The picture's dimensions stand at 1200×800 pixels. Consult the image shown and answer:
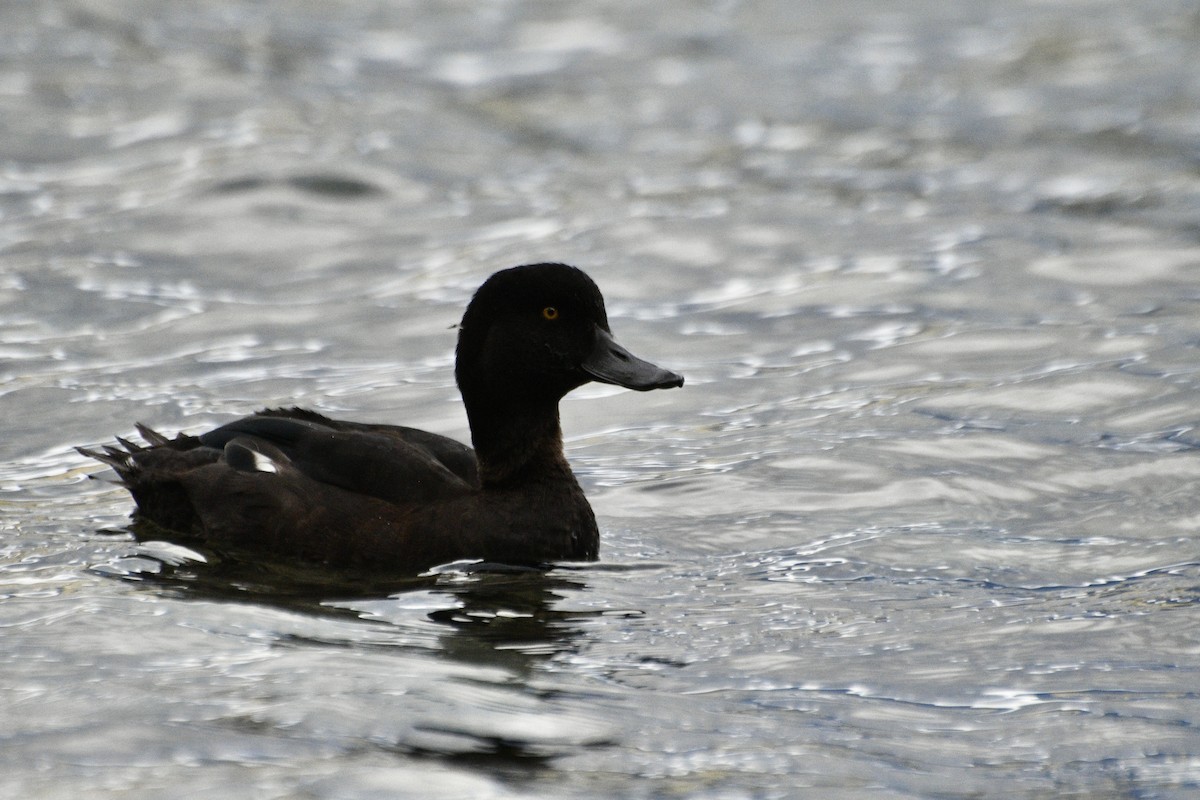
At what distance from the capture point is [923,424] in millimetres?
8766

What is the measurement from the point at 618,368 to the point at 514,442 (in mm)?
492

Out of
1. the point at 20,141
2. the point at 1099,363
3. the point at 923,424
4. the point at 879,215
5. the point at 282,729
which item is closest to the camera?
the point at 282,729

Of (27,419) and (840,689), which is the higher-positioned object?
(27,419)

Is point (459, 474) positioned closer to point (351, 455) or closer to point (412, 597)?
point (351, 455)

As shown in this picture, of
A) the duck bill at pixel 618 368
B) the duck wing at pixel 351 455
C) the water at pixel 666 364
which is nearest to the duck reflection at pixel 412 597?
the water at pixel 666 364

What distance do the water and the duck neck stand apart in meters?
0.46

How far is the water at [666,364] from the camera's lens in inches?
201

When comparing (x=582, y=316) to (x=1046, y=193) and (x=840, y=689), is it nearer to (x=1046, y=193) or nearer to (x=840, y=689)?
(x=840, y=689)

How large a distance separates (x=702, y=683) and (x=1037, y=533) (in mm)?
2252

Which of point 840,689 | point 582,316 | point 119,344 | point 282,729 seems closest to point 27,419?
point 119,344

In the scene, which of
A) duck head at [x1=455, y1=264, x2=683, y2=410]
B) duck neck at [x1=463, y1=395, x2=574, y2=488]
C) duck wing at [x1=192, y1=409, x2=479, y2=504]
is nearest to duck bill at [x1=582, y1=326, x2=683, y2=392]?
duck head at [x1=455, y1=264, x2=683, y2=410]

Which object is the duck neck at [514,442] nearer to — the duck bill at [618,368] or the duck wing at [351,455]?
the duck wing at [351,455]

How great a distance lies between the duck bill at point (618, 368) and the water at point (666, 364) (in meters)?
0.69

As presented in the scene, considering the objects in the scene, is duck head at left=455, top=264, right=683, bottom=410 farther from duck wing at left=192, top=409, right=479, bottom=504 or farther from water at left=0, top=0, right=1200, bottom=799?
water at left=0, top=0, right=1200, bottom=799
